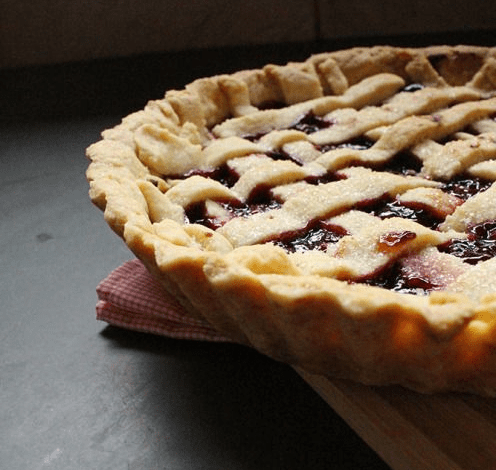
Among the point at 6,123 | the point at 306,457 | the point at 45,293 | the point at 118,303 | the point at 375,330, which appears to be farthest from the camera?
the point at 6,123

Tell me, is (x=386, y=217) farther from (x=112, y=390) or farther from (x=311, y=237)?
(x=112, y=390)

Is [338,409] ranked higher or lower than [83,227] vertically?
higher

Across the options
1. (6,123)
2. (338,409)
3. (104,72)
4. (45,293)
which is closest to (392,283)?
(338,409)

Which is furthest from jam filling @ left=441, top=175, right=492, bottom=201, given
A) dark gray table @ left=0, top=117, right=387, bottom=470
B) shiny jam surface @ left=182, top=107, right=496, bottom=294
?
dark gray table @ left=0, top=117, right=387, bottom=470

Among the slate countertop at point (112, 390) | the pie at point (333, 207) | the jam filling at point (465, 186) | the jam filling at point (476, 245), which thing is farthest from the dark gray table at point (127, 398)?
the jam filling at point (465, 186)

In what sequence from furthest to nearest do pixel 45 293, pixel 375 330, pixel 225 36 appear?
pixel 225 36, pixel 45 293, pixel 375 330

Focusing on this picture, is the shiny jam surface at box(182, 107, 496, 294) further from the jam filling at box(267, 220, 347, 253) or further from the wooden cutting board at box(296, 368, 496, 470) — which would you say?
the wooden cutting board at box(296, 368, 496, 470)

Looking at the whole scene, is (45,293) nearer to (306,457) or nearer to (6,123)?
(306,457)
